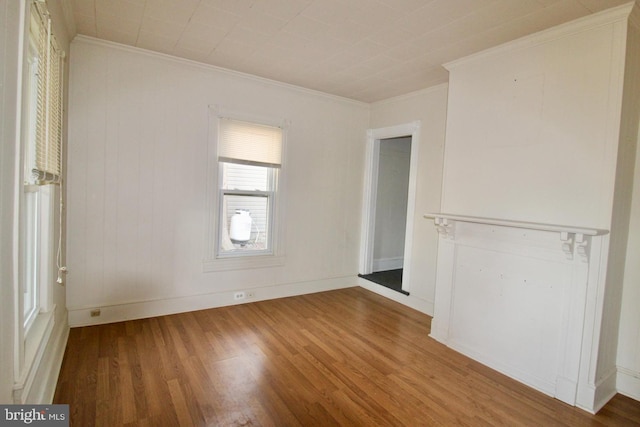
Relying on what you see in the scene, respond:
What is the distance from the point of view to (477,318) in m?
2.96

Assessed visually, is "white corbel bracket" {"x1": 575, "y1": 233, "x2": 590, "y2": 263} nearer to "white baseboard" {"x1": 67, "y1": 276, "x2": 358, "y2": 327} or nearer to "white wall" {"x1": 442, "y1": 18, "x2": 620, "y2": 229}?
"white wall" {"x1": 442, "y1": 18, "x2": 620, "y2": 229}

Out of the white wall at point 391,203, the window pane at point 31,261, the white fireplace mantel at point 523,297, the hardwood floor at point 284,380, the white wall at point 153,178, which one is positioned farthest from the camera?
the white wall at point 391,203

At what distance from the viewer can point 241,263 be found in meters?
3.97

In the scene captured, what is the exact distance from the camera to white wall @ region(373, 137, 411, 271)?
5453 mm

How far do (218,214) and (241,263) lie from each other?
0.65m

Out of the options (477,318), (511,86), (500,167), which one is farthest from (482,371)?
(511,86)

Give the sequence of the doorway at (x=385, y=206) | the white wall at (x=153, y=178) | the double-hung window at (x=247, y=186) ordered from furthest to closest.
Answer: the doorway at (x=385, y=206)
the double-hung window at (x=247, y=186)
the white wall at (x=153, y=178)

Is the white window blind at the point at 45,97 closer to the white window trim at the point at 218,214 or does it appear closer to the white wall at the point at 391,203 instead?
the white window trim at the point at 218,214

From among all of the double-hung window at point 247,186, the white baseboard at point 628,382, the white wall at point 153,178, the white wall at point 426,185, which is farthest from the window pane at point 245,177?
the white baseboard at point 628,382

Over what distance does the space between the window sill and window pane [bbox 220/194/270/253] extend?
12cm

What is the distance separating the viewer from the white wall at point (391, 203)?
215 inches

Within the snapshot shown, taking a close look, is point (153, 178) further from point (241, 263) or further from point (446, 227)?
point (446, 227)

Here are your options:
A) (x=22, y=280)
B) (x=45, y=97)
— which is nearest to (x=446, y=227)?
(x=22, y=280)

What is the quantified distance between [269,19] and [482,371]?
3.29 meters
